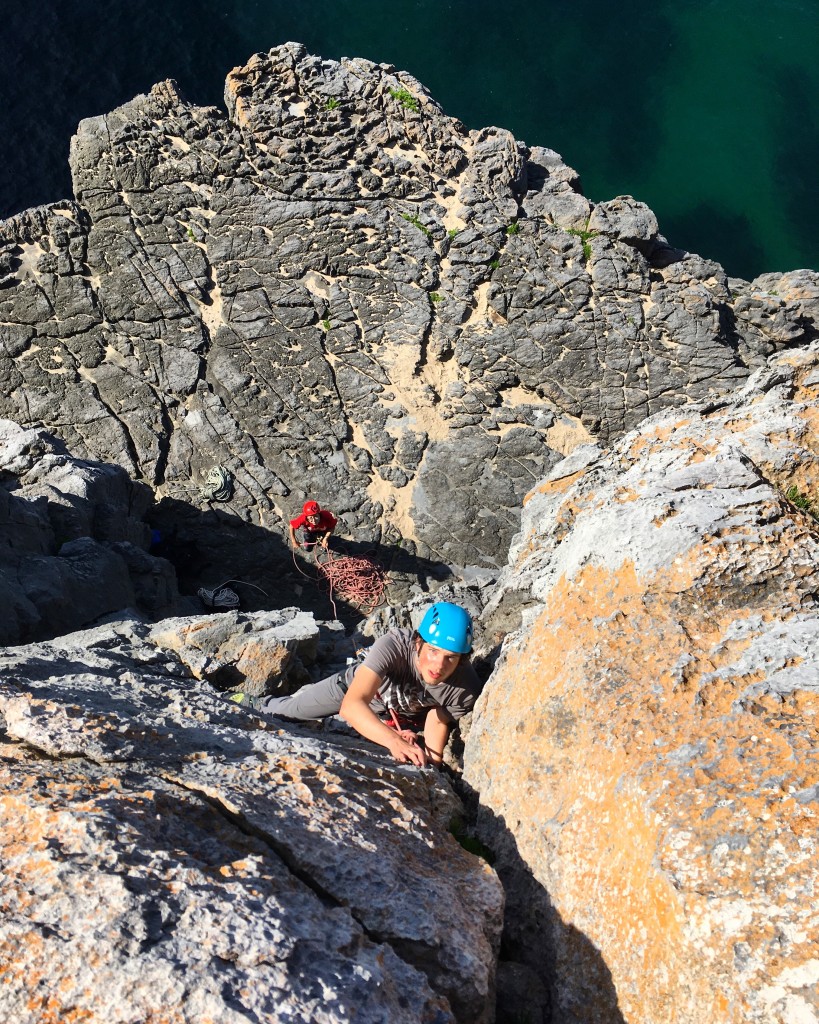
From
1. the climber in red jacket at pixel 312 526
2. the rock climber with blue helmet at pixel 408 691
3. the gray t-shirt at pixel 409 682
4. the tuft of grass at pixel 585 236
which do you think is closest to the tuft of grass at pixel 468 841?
the rock climber with blue helmet at pixel 408 691

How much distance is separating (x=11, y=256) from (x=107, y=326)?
2.00 metres

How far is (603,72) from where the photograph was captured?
86.3ft

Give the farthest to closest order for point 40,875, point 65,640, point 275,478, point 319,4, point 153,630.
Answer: point 319,4 → point 275,478 → point 153,630 → point 65,640 → point 40,875

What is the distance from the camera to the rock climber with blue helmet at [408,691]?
5113 mm

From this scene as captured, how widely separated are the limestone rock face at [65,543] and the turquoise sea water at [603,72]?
15.9 m

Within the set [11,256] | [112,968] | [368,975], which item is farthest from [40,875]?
[11,256]

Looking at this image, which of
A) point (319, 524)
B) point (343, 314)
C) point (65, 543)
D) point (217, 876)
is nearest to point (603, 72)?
point (343, 314)

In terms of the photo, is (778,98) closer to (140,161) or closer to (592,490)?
(140,161)

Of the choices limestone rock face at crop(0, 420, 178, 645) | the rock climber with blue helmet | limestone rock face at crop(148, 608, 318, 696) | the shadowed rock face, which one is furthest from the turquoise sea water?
the rock climber with blue helmet

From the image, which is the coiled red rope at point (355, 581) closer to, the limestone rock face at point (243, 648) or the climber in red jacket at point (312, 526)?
the climber in red jacket at point (312, 526)

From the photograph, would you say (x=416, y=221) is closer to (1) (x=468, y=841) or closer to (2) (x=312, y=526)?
(2) (x=312, y=526)

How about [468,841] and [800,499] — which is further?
[800,499]

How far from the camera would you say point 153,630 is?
7.20 meters

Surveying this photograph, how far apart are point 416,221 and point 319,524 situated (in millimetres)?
6050
